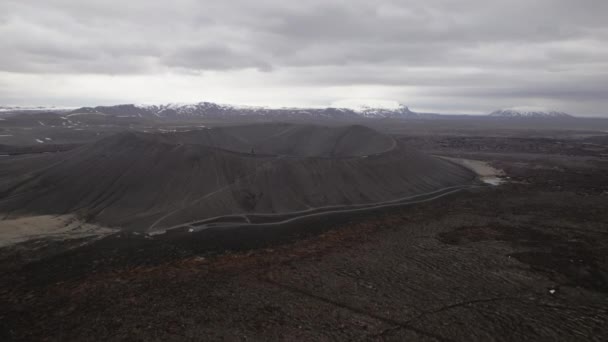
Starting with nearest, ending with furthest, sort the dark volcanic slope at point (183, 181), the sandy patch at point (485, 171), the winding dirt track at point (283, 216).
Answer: the winding dirt track at point (283, 216), the dark volcanic slope at point (183, 181), the sandy patch at point (485, 171)

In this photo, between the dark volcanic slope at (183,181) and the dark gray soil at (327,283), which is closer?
the dark gray soil at (327,283)

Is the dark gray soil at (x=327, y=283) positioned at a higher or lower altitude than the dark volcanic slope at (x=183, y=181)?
lower

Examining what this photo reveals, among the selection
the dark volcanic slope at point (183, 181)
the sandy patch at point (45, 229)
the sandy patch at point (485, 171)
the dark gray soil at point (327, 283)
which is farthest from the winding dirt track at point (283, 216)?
the sandy patch at point (485, 171)

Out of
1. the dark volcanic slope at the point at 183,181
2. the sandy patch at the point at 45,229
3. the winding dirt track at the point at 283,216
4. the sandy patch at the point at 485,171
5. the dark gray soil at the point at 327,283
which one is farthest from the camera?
the sandy patch at the point at 485,171

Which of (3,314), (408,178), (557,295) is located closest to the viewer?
(3,314)

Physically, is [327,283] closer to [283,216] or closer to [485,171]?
[283,216]

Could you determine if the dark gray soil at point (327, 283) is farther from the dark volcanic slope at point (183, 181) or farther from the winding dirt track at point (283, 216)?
the dark volcanic slope at point (183, 181)

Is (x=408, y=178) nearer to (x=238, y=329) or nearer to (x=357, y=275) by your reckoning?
(x=357, y=275)

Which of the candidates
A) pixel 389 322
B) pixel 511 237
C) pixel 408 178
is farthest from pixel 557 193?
pixel 389 322
